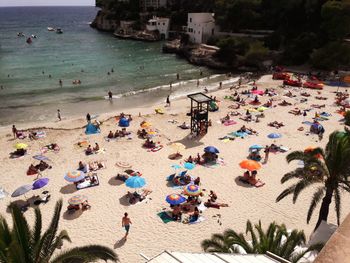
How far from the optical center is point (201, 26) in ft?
208

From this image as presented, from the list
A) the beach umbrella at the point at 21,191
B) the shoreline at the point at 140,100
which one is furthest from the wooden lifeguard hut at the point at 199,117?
the beach umbrella at the point at 21,191

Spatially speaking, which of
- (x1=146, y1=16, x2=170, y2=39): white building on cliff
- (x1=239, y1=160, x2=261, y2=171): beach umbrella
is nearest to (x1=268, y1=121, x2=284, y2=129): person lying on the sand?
(x1=239, y1=160, x2=261, y2=171): beach umbrella

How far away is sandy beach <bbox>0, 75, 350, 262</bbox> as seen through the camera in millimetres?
14125

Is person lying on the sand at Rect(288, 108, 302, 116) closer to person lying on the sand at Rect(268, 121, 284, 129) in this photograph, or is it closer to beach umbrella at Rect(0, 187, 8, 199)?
person lying on the sand at Rect(268, 121, 284, 129)

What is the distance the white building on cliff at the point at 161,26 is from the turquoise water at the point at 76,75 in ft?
25.5

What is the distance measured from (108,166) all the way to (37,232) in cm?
1201

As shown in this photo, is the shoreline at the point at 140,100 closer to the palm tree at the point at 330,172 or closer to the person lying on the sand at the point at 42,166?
the person lying on the sand at the point at 42,166

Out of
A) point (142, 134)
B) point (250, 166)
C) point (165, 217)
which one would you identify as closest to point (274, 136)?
point (250, 166)

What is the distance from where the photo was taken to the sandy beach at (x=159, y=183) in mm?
14125

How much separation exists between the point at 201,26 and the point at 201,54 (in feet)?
34.3

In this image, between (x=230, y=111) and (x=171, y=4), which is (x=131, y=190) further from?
(x=171, y=4)

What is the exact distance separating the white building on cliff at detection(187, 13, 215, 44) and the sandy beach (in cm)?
3829

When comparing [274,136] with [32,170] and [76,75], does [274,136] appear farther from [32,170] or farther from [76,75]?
[76,75]

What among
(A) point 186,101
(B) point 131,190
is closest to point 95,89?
(A) point 186,101
